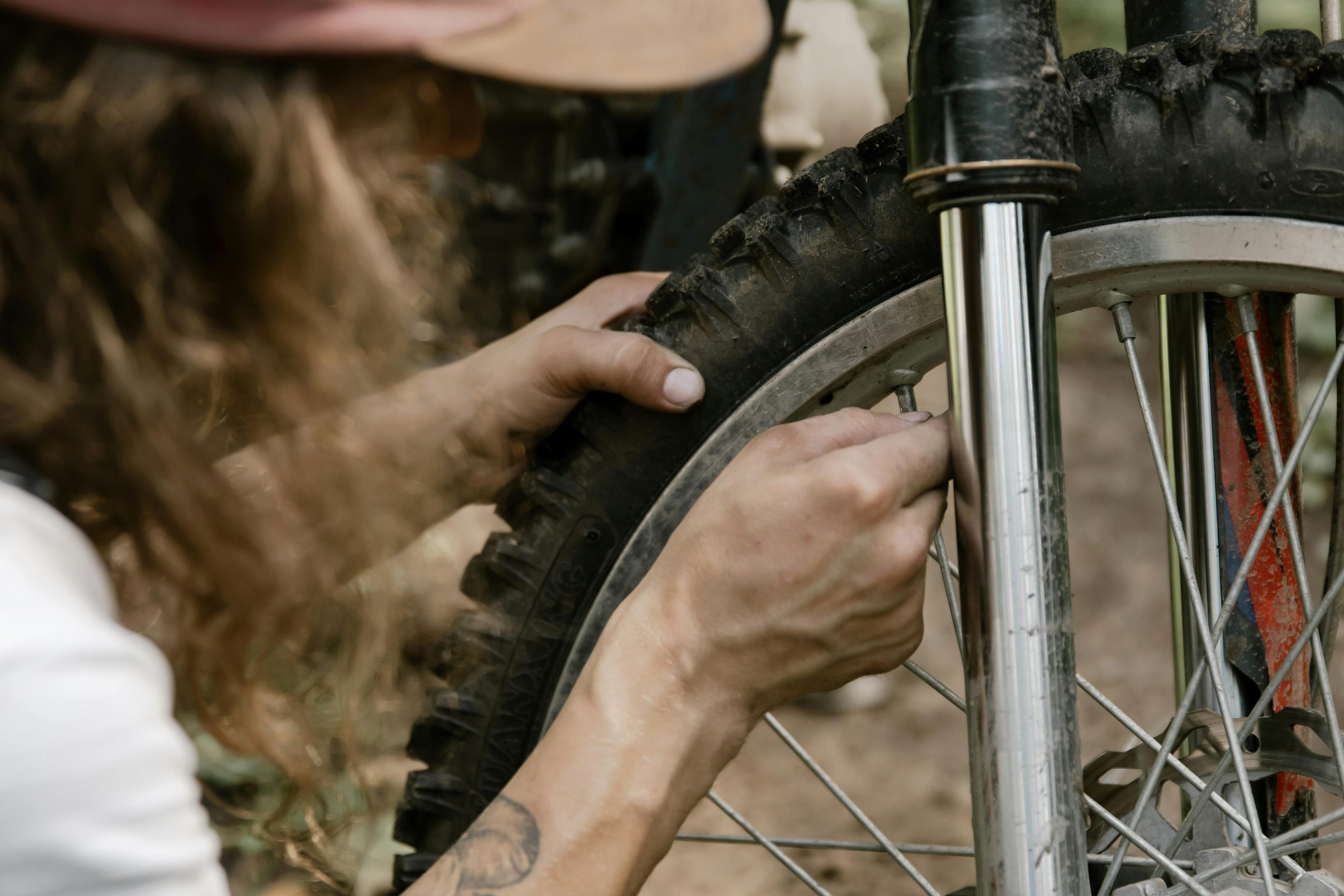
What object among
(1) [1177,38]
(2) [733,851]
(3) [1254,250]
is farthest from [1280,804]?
(2) [733,851]

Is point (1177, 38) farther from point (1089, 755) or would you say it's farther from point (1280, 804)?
point (1089, 755)

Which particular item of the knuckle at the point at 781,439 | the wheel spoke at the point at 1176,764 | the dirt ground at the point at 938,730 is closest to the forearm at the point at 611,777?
the knuckle at the point at 781,439

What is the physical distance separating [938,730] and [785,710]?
283 mm

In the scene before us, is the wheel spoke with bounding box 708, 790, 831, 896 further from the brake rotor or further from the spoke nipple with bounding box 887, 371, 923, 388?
the spoke nipple with bounding box 887, 371, 923, 388

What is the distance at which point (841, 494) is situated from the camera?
0.56 m

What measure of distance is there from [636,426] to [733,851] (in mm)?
1147

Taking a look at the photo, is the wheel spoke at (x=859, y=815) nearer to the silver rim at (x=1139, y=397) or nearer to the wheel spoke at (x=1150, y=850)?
the silver rim at (x=1139, y=397)

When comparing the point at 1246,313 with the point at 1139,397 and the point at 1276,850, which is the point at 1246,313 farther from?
the point at 1276,850

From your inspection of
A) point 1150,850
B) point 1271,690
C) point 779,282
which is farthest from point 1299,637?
point 779,282

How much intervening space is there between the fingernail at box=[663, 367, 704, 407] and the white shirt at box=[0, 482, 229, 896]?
15.3 inches

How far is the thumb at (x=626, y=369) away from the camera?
29.4 inches

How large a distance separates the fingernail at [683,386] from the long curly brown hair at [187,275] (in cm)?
21

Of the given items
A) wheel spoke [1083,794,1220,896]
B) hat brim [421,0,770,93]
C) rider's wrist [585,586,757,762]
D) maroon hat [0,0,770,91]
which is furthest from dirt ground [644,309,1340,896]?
maroon hat [0,0,770,91]

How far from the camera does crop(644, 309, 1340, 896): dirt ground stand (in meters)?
1.64
